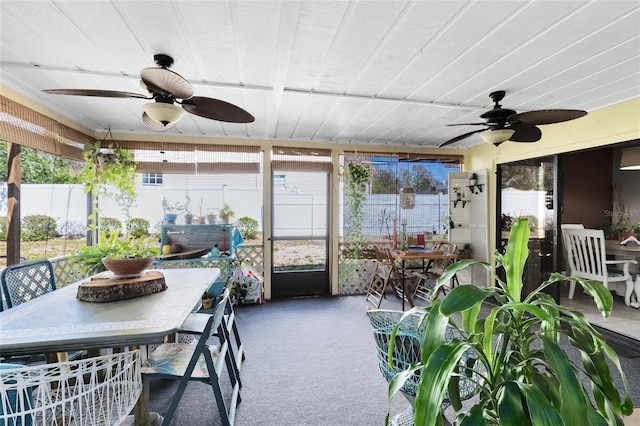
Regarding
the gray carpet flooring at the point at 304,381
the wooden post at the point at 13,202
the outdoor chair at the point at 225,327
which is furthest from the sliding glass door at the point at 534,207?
the wooden post at the point at 13,202

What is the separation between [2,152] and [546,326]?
13.2 feet

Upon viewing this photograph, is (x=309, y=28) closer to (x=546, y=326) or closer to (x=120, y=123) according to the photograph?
(x=546, y=326)

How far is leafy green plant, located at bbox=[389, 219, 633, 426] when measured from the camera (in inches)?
29.0

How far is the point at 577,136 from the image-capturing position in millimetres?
3311

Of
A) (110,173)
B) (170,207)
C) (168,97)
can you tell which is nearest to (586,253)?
(168,97)

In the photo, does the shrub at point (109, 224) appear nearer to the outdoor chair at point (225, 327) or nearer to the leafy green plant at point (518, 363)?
the outdoor chair at point (225, 327)

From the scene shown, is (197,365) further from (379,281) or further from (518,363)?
(379,281)

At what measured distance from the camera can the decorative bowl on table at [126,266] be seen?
2.21 metres

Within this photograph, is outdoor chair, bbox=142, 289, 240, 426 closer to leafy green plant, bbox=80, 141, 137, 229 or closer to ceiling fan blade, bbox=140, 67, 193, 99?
ceiling fan blade, bbox=140, 67, 193, 99

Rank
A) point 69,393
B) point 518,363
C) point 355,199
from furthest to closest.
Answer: point 355,199 < point 69,393 < point 518,363

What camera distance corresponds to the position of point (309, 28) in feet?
5.79

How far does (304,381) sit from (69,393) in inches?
64.6

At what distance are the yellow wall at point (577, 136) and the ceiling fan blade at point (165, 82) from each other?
3804mm

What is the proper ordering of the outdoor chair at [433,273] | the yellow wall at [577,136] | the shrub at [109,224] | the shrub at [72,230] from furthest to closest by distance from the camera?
the outdoor chair at [433,273] → the shrub at [109,224] → the shrub at [72,230] → the yellow wall at [577,136]
